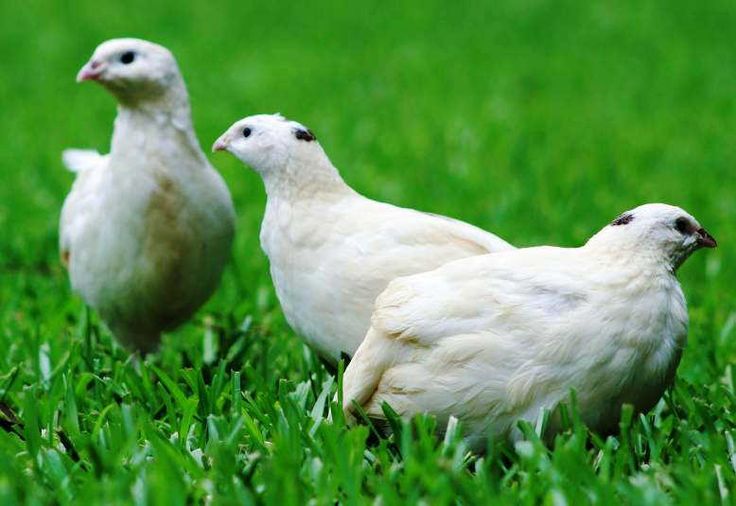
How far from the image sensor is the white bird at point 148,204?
3.81 m

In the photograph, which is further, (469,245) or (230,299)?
(230,299)

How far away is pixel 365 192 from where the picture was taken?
636 centimetres

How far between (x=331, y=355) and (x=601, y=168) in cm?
394

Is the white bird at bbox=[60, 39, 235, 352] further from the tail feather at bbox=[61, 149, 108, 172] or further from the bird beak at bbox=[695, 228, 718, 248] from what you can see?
the bird beak at bbox=[695, 228, 718, 248]

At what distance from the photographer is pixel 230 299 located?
16.3 feet

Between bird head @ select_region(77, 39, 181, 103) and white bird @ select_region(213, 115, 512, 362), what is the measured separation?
22.0 inches

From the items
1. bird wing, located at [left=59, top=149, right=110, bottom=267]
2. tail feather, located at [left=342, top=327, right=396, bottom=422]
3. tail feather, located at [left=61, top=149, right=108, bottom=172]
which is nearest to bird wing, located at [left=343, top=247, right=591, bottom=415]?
tail feather, located at [left=342, top=327, right=396, bottom=422]

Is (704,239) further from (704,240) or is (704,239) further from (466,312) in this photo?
(466,312)

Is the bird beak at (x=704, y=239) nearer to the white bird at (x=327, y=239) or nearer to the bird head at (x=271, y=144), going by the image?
the white bird at (x=327, y=239)

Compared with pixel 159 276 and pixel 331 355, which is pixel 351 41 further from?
pixel 331 355

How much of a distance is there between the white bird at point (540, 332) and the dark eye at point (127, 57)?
1270 mm

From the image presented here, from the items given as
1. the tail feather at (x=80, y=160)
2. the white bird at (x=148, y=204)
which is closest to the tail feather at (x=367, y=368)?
the white bird at (x=148, y=204)

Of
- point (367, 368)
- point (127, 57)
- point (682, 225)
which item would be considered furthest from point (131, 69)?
point (682, 225)

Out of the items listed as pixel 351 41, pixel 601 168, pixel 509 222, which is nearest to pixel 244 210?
pixel 509 222
